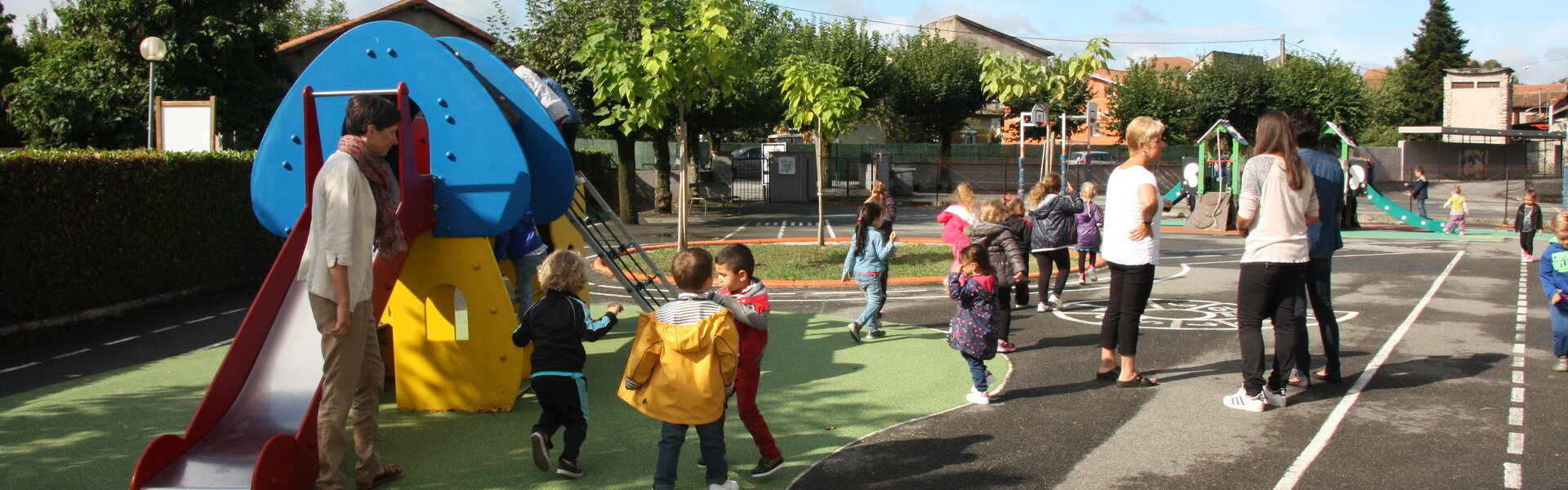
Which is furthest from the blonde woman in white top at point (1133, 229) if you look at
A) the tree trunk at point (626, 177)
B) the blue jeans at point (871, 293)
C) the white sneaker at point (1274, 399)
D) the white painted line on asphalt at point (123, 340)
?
the tree trunk at point (626, 177)

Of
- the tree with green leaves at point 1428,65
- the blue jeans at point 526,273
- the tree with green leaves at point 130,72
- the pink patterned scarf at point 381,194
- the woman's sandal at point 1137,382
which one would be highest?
the tree with green leaves at point 1428,65

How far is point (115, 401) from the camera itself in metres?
6.51

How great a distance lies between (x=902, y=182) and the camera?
130 ft

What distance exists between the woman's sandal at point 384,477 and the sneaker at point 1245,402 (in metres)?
4.54

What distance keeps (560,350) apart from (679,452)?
0.77m

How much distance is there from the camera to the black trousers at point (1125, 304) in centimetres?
629

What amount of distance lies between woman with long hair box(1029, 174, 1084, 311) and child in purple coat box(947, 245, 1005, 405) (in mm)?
3673

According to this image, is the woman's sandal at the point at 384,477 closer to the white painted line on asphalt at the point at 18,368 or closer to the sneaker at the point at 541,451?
the sneaker at the point at 541,451

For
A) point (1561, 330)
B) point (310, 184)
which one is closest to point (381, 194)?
point (310, 184)

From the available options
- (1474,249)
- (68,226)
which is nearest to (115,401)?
(68,226)

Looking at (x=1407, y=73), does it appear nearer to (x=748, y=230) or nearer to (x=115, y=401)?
(x=748, y=230)

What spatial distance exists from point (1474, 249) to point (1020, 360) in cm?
1406

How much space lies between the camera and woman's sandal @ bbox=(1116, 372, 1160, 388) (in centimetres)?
666

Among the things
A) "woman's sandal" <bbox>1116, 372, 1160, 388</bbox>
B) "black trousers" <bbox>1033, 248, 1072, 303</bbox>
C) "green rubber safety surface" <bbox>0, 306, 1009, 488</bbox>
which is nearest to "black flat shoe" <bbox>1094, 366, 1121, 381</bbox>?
"woman's sandal" <bbox>1116, 372, 1160, 388</bbox>
